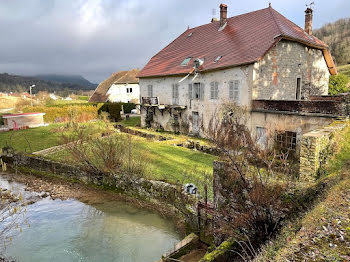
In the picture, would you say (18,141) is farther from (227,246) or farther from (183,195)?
(227,246)

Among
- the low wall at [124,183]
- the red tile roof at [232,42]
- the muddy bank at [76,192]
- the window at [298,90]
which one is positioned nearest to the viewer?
the low wall at [124,183]

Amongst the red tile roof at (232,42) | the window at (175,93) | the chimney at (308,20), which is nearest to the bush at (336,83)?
the red tile roof at (232,42)

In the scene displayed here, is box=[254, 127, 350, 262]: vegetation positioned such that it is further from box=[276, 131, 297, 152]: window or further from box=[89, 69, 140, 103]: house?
box=[89, 69, 140, 103]: house

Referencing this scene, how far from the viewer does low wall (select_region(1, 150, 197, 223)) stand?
9.45 metres

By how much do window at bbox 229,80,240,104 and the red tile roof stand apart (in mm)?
1300

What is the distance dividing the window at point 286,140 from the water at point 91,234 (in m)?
8.45

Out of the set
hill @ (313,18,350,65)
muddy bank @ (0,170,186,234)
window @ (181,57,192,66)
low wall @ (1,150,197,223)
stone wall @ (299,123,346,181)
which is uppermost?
hill @ (313,18,350,65)

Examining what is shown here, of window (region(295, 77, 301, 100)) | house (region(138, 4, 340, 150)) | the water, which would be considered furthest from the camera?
window (region(295, 77, 301, 100))

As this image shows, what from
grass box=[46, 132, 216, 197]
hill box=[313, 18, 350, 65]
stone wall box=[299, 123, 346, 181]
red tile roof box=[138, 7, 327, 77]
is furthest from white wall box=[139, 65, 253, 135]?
hill box=[313, 18, 350, 65]

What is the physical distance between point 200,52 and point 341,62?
3828cm

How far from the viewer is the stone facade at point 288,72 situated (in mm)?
16656

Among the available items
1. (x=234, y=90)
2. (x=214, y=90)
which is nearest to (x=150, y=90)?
(x=214, y=90)

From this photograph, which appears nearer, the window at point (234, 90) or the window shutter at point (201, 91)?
the window at point (234, 90)

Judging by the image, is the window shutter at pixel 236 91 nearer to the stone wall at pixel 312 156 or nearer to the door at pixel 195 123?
the door at pixel 195 123
